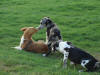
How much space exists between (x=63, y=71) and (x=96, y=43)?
5.25 metres

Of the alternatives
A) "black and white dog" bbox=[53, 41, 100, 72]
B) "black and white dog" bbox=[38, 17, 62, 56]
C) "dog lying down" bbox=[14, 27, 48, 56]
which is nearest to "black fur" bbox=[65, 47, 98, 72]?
"black and white dog" bbox=[53, 41, 100, 72]

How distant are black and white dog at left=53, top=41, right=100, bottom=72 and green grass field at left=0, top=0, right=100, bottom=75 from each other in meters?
0.30

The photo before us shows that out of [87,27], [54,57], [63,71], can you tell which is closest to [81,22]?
[87,27]

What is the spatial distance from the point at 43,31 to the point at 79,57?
564 cm

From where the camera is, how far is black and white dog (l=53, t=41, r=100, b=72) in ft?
34.9

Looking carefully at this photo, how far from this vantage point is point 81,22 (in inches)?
710

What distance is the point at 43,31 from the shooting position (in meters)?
16.3

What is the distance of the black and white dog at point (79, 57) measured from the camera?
10.6 meters

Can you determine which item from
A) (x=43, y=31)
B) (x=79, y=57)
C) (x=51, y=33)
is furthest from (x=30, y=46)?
(x=43, y=31)

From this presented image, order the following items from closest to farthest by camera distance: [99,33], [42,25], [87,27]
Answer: [42,25] → [99,33] → [87,27]

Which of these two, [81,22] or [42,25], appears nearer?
[42,25]

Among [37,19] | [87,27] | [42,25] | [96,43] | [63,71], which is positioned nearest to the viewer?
[63,71]

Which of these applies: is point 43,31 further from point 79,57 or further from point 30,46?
point 79,57

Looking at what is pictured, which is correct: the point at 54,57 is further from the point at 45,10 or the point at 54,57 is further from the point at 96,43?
the point at 45,10
